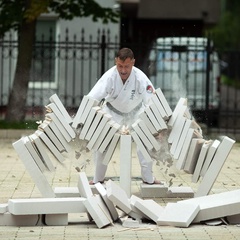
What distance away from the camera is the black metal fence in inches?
916

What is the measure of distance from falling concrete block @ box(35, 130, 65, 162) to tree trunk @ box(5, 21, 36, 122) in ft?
38.1

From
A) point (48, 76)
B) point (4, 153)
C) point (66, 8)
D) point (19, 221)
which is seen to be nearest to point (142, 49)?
point (66, 8)

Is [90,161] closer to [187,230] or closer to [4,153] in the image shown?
[187,230]

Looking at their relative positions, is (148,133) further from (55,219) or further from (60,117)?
(55,219)

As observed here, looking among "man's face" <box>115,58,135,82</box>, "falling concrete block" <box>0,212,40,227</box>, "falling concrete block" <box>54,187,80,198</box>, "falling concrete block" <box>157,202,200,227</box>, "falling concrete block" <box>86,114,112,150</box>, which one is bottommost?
"falling concrete block" <box>54,187,80,198</box>

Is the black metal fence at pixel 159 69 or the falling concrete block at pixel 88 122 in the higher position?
the falling concrete block at pixel 88 122

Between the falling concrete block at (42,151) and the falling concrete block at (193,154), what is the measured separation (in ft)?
4.79

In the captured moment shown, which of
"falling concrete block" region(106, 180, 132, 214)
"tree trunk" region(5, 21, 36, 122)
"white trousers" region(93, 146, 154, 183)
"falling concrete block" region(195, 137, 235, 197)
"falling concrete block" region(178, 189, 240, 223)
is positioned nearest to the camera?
"falling concrete block" region(106, 180, 132, 214)

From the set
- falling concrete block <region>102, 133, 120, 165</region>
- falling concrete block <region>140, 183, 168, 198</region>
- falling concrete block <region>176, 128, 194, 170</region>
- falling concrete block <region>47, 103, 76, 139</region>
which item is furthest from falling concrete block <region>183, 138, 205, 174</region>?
falling concrete block <region>47, 103, 76, 139</region>

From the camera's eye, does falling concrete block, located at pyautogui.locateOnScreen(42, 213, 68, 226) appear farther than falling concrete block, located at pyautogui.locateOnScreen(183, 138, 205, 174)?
No

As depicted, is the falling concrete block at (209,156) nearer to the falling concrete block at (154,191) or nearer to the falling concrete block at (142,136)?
the falling concrete block at (142,136)

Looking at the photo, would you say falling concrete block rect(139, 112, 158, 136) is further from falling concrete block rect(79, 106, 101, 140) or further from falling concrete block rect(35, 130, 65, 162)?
falling concrete block rect(35, 130, 65, 162)

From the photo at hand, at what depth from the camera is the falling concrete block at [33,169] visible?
1180 centimetres

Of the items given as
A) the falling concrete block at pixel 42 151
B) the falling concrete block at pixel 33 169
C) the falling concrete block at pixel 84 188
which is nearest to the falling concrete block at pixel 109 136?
the falling concrete block at pixel 42 151
